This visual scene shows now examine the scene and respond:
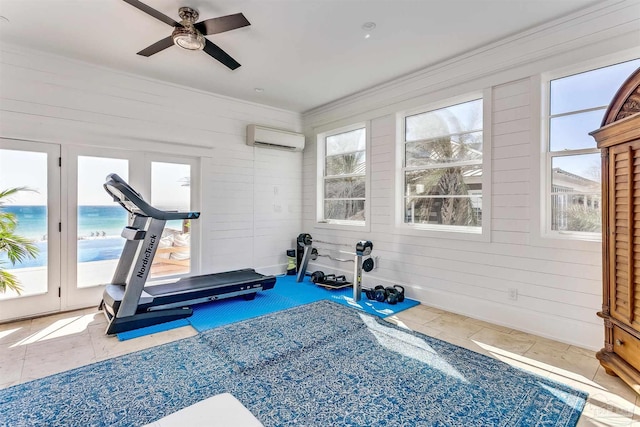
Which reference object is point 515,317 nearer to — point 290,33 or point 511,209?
point 511,209

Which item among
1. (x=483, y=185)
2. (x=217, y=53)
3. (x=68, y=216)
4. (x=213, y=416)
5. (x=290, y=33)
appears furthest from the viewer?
(x=68, y=216)

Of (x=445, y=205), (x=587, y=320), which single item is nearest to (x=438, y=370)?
(x=587, y=320)

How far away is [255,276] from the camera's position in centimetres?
456

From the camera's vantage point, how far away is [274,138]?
544cm

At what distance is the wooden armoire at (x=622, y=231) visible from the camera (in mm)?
2170

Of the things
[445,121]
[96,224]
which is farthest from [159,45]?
[445,121]

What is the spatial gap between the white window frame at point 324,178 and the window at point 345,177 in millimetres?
23

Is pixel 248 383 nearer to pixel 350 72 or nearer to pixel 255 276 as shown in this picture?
pixel 255 276

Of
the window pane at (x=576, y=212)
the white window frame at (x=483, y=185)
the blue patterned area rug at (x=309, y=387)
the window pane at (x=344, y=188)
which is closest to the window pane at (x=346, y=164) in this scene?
the window pane at (x=344, y=188)

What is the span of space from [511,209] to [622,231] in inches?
43.5

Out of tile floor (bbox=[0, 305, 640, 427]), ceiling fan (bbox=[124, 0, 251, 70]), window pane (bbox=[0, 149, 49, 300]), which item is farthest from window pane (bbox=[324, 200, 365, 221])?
window pane (bbox=[0, 149, 49, 300])

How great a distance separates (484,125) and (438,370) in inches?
106

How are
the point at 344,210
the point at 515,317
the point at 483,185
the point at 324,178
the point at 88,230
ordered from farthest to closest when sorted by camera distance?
the point at 324,178 → the point at 344,210 → the point at 88,230 → the point at 483,185 → the point at 515,317

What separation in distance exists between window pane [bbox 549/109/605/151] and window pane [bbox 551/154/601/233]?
0.38ft
